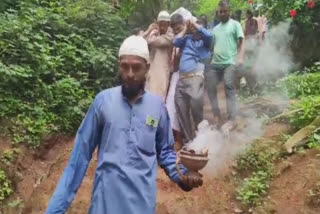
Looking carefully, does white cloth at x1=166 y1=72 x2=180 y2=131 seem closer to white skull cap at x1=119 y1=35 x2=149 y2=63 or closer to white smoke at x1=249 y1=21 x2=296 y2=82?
white skull cap at x1=119 y1=35 x2=149 y2=63

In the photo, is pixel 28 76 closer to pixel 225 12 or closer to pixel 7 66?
pixel 7 66

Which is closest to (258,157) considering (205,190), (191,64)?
(205,190)

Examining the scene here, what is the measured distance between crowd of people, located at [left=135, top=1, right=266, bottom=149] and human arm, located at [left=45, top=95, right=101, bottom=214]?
3.77 m


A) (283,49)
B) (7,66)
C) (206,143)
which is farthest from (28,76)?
(283,49)

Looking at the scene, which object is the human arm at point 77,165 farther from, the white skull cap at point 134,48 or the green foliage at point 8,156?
the green foliage at point 8,156

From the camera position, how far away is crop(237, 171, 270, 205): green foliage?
18.9 ft

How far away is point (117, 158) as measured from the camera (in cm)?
312

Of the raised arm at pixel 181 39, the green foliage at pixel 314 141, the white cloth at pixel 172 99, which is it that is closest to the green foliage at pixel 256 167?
the green foliage at pixel 314 141

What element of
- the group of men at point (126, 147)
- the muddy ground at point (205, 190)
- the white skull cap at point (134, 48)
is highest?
Answer: the white skull cap at point (134, 48)

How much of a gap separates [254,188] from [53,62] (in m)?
4.20

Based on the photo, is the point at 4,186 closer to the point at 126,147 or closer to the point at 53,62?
the point at 53,62

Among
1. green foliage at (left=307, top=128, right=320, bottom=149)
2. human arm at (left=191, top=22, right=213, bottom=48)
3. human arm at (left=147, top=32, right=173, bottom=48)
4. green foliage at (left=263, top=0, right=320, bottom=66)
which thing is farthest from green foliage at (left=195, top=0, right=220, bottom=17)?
green foliage at (left=307, top=128, right=320, bottom=149)

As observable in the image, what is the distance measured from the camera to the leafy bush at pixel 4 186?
6209mm

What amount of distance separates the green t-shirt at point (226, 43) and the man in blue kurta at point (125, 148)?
4.06 m
